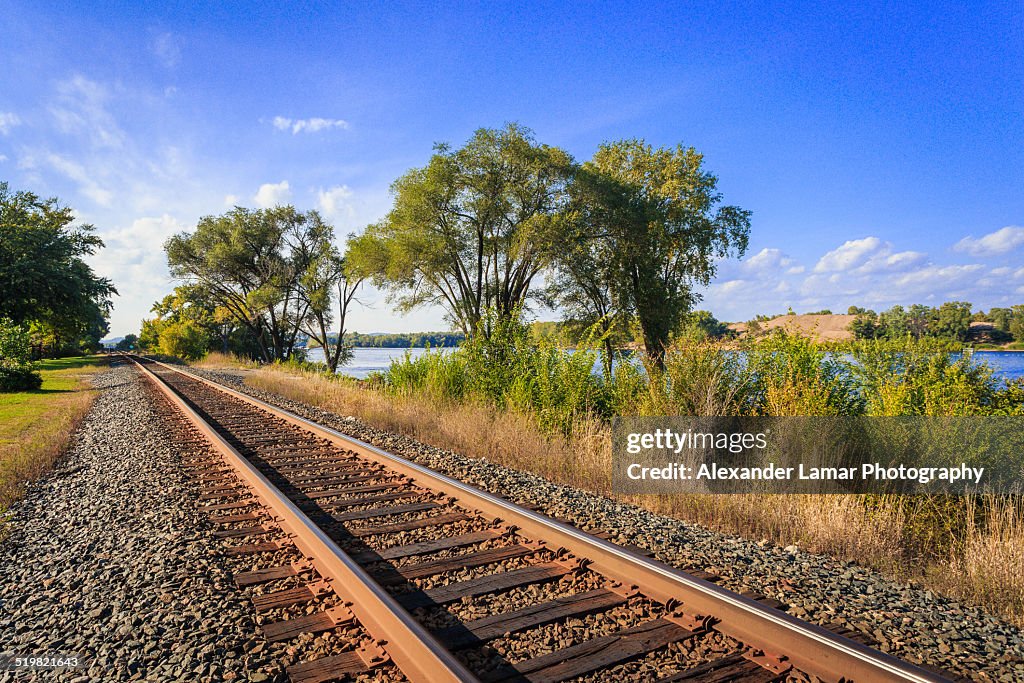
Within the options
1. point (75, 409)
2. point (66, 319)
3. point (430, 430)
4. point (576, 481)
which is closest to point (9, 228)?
point (66, 319)

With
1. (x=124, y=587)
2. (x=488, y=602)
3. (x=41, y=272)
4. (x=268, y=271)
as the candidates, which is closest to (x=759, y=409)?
(x=488, y=602)

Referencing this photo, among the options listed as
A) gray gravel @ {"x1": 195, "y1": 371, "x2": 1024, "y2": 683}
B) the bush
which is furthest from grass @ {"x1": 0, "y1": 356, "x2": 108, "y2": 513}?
gray gravel @ {"x1": 195, "y1": 371, "x2": 1024, "y2": 683}

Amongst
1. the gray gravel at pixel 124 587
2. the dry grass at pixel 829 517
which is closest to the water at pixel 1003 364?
the dry grass at pixel 829 517

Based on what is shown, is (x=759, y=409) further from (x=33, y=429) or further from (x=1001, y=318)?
(x=33, y=429)

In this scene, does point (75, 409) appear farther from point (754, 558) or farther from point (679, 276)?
point (679, 276)

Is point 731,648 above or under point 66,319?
under

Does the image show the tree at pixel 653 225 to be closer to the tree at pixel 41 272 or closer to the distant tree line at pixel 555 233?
the distant tree line at pixel 555 233

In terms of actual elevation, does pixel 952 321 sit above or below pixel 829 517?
above

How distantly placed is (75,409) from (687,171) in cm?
3044

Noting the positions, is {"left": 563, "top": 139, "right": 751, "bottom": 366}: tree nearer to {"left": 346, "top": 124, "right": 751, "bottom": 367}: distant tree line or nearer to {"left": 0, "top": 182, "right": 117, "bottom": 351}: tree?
{"left": 346, "top": 124, "right": 751, "bottom": 367}: distant tree line

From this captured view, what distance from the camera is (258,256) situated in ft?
140

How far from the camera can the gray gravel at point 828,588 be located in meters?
3.00

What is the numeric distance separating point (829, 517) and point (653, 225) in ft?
86.2

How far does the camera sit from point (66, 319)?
1149 inches
